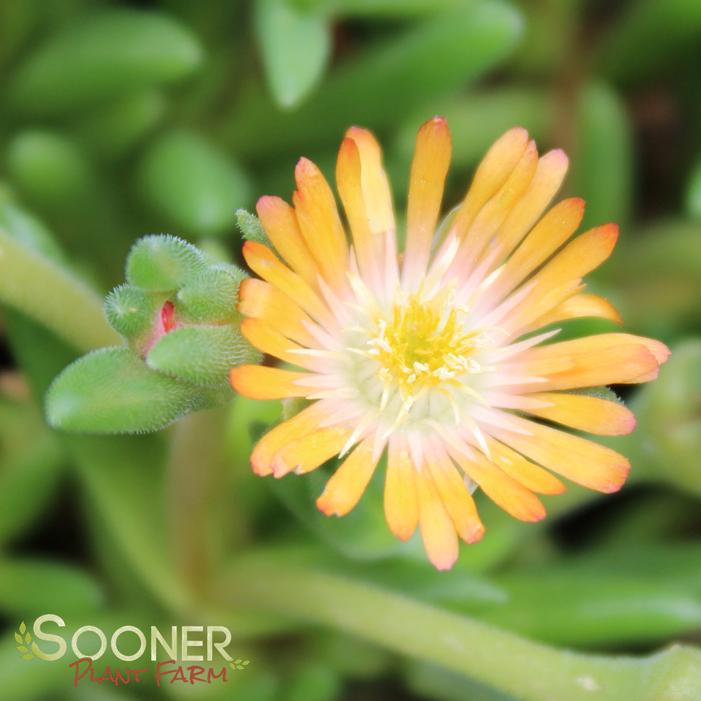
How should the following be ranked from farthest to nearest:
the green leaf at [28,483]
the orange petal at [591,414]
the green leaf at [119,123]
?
the green leaf at [119,123] < the green leaf at [28,483] < the orange petal at [591,414]

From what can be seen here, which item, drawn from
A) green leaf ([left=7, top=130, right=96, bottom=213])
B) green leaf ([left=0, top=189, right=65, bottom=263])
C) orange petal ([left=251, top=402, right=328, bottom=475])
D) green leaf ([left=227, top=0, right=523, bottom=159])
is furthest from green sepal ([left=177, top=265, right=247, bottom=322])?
green leaf ([left=227, top=0, right=523, bottom=159])

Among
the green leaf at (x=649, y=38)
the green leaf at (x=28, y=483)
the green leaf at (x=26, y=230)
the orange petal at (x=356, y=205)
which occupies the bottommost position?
the orange petal at (x=356, y=205)

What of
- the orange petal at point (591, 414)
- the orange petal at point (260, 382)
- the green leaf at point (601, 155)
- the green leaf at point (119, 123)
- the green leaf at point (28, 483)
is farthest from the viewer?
the green leaf at point (601, 155)

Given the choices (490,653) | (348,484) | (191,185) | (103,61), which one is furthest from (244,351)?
(103,61)

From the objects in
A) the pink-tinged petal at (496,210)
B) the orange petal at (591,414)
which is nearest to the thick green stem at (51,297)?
the pink-tinged petal at (496,210)

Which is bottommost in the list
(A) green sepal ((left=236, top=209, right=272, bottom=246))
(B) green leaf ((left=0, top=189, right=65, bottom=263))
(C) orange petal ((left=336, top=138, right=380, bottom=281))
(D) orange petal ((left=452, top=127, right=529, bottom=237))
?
(A) green sepal ((left=236, top=209, right=272, bottom=246))

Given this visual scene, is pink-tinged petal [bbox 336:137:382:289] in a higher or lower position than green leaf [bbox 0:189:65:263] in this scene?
lower

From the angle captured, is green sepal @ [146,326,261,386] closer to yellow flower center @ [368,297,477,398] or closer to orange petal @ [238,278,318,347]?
orange petal @ [238,278,318,347]

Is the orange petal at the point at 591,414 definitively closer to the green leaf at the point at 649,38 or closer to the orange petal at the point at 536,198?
the orange petal at the point at 536,198
